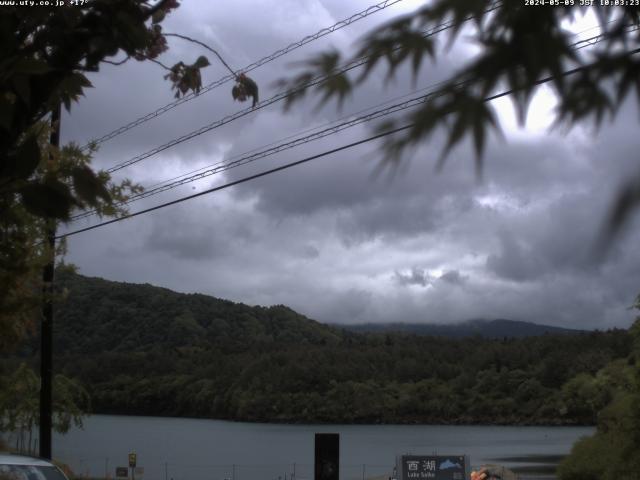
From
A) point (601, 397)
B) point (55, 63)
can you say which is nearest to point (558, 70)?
point (55, 63)

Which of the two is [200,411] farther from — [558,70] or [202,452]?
[558,70]

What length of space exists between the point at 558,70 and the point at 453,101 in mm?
284

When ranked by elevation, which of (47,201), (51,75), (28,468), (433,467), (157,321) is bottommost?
(433,467)

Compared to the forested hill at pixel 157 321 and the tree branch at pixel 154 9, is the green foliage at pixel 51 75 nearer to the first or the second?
Result: the tree branch at pixel 154 9

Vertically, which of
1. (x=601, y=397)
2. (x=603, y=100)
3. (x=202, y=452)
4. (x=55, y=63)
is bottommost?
(x=202, y=452)

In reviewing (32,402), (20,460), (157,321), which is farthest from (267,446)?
(20,460)

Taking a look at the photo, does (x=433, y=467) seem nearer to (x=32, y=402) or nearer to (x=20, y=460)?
(x=32, y=402)

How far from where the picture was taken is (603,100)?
2236mm

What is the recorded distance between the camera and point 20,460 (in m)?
11.7

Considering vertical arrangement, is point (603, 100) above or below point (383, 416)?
above

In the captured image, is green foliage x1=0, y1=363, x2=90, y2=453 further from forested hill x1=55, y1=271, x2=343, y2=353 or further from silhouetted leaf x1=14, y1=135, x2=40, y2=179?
silhouetted leaf x1=14, y1=135, x2=40, y2=179

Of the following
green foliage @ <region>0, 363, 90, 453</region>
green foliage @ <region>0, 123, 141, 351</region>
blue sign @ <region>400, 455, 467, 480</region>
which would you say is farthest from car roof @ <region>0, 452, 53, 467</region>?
blue sign @ <region>400, 455, 467, 480</region>

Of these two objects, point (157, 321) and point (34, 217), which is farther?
point (157, 321)

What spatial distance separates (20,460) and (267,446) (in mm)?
68187
